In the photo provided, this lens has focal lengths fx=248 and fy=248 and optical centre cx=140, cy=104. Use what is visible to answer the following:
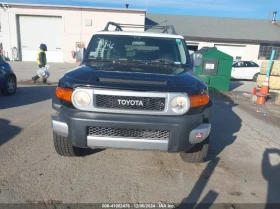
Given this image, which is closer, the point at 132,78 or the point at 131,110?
the point at 131,110

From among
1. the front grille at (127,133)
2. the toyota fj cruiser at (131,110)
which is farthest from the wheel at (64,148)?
the front grille at (127,133)

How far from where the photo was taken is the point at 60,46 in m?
25.0

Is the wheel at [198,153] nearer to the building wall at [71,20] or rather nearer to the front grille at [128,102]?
the front grille at [128,102]

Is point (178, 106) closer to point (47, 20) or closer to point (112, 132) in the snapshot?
point (112, 132)

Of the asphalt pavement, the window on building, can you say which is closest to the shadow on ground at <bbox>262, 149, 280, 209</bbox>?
the asphalt pavement

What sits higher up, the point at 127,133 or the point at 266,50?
the point at 266,50

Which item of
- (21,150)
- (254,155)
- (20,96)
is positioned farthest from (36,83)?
(254,155)

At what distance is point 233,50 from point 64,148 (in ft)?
81.9

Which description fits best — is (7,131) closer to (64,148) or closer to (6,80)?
(64,148)

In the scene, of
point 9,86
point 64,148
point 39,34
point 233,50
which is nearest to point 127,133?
point 64,148

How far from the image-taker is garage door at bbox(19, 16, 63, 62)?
80.1ft

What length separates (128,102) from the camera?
2924 millimetres

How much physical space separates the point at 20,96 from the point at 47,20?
18.8 metres

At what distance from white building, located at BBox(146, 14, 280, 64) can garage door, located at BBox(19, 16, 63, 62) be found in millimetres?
9810
